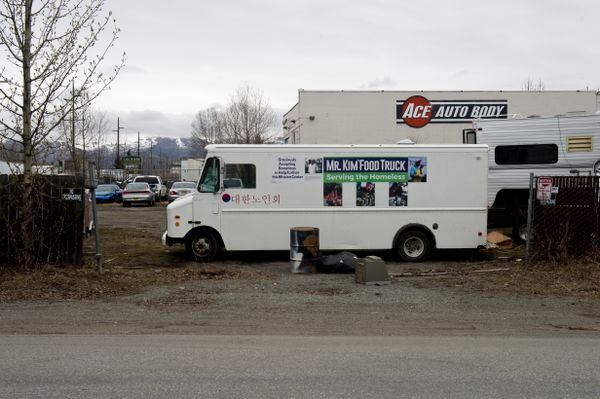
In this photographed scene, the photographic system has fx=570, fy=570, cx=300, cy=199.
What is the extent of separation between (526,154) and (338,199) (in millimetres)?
5955

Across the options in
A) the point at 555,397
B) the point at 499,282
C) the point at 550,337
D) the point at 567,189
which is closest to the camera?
the point at 555,397

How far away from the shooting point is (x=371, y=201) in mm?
12422

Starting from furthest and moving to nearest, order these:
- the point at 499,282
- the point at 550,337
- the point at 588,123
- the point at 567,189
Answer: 1. the point at 588,123
2. the point at 567,189
3. the point at 499,282
4. the point at 550,337

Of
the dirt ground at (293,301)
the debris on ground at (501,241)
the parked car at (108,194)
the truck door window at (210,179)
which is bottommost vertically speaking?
the dirt ground at (293,301)

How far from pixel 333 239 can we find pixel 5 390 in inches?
329

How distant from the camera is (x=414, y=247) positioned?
12703 millimetres

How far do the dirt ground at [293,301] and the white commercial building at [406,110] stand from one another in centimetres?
1955

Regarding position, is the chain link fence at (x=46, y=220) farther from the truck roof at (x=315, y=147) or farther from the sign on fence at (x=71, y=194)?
the truck roof at (x=315, y=147)

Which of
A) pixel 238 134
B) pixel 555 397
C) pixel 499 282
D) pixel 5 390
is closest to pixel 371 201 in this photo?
pixel 499 282

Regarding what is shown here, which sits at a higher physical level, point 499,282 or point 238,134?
point 238,134

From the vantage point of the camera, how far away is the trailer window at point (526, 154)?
49.2 feet

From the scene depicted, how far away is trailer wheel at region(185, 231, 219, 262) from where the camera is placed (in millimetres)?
A: 12352

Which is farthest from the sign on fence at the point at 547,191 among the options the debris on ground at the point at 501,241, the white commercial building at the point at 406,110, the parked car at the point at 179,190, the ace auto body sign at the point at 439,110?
the parked car at the point at 179,190

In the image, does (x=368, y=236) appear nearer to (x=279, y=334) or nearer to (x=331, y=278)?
(x=331, y=278)
